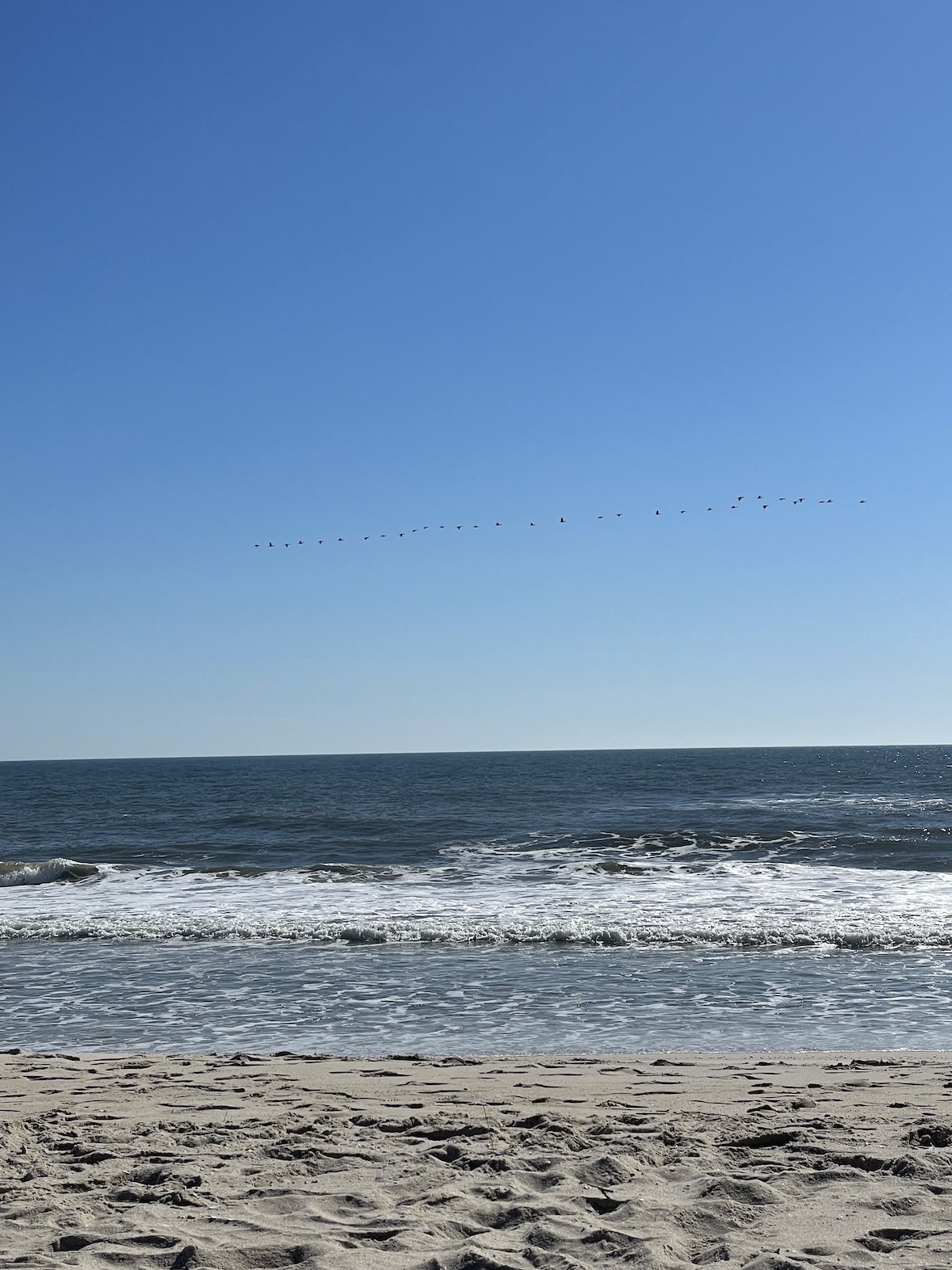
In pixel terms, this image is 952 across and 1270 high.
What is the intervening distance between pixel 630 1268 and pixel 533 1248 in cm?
44

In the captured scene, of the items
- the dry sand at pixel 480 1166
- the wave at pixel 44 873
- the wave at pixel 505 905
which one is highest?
the dry sand at pixel 480 1166

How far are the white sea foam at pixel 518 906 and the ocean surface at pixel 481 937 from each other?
0.08 metres

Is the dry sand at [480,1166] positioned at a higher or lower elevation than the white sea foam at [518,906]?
higher

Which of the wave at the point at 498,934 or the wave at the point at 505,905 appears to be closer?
the wave at the point at 498,934

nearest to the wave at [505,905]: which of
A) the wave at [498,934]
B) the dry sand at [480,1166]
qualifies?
the wave at [498,934]

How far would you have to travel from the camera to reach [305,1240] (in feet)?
14.1

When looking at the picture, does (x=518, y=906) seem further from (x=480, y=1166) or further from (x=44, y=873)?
(x=44, y=873)

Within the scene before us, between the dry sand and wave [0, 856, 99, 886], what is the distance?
1727 cm

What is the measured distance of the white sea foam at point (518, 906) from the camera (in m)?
15.2

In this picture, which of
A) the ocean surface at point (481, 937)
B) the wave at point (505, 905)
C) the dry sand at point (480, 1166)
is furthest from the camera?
the wave at point (505, 905)

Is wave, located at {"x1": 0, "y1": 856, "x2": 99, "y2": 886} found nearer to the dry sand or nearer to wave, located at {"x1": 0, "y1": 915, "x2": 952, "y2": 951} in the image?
wave, located at {"x1": 0, "y1": 915, "x2": 952, "y2": 951}

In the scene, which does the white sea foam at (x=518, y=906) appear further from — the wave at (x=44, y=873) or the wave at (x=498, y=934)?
the wave at (x=44, y=873)

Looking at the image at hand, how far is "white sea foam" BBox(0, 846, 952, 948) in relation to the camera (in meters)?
15.2

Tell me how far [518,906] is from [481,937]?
9.90ft
